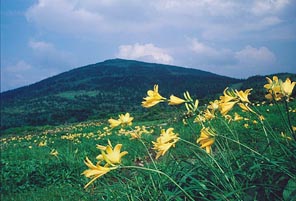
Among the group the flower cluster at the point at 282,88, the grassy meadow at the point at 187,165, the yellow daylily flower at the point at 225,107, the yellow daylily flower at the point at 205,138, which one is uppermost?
the flower cluster at the point at 282,88

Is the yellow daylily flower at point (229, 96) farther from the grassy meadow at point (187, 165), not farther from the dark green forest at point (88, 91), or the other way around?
the dark green forest at point (88, 91)

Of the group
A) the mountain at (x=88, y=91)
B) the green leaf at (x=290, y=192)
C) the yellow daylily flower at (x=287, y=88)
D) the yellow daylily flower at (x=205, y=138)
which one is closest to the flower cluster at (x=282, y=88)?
the yellow daylily flower at (x=287, y=88)

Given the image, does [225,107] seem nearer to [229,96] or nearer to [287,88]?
[229,96]

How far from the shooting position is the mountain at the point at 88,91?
98694mm

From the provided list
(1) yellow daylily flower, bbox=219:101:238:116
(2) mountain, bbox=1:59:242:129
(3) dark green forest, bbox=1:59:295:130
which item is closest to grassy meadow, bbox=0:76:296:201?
(1) yellow daylily flower, bbox=219:101:238:116

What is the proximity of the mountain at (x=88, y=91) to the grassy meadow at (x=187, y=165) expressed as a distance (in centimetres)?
7483

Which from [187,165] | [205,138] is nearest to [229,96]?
[205,138]

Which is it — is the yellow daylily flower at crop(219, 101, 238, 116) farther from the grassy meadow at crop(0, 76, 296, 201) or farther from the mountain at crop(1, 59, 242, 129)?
the mountain at crop(1, 59, 242, 129)

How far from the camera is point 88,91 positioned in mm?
145750

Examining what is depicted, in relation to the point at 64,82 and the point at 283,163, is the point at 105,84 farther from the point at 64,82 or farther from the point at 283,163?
the point at 283,163

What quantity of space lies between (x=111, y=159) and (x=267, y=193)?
1.04m

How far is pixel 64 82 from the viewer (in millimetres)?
171000

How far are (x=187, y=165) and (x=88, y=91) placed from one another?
145 meters

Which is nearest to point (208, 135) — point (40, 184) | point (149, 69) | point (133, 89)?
point (40, 184)
